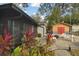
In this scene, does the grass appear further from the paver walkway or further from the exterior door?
the exterior door

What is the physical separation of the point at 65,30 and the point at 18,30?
0.54 m

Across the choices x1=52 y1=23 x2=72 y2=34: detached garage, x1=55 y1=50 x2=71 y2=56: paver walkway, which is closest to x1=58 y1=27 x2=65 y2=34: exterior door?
x1=52 y1=23 x2=72 y2=34: detached garage

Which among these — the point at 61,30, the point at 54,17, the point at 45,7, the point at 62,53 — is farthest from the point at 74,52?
the point at 45,7

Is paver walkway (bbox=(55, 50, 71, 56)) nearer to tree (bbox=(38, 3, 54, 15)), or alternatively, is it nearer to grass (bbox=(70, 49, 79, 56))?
grass (bbox=(70, 49, 79, 56))

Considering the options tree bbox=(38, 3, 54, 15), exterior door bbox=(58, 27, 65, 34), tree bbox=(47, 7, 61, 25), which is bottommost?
exterior door bbox=(58, 27, 65, 34)

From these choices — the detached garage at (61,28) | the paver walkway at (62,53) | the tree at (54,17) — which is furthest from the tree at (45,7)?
the paver walkway at (62,53)

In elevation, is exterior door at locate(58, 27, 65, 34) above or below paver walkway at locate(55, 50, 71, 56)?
above

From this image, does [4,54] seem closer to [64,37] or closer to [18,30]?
[18,30]

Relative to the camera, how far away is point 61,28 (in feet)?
16.5

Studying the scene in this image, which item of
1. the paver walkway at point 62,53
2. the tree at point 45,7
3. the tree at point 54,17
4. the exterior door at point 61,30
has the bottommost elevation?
the paver walkway at point 62,53

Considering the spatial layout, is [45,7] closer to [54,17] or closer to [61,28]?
[54,17]

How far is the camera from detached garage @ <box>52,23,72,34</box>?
16.4 feet

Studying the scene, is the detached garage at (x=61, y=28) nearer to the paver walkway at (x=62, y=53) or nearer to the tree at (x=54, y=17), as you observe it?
the tree at (x=54, y=17)

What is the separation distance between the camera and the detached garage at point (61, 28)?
5.01m
